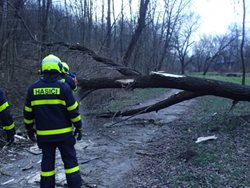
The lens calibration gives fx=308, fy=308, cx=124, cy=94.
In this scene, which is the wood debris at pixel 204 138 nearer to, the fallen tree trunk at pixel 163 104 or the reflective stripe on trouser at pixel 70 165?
the fallen tree trunk at pixel 163 104

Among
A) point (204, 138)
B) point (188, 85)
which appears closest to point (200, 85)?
point (188, 85)

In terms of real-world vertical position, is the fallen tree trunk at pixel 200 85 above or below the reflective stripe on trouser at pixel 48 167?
above

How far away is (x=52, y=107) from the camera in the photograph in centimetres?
405

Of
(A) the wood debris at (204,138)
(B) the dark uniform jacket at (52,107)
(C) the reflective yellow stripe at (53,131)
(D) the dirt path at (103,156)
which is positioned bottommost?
(D) the dirt path at (103,156)

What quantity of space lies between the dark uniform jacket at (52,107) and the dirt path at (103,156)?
3.53 ft

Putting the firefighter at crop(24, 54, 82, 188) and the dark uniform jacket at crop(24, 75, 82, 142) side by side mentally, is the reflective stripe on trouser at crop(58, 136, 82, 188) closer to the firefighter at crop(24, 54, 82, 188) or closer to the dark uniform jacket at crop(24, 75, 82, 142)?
the firefighter at crop(24, 54, 82, 188)

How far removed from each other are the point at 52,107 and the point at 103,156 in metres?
2.45

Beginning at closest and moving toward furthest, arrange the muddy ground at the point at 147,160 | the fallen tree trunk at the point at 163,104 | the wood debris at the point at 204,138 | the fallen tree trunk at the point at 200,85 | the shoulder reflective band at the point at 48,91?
1. the shoulder reflective band at the point at 48,91
2. the muddy ground at the point at 147,160
3. the wood debris at the point at 204,138
4. the fallen tree trunk at the point at 200,85
5. the fallen tree trunk at the point at 163,104

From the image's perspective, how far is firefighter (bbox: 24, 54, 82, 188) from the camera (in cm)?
400

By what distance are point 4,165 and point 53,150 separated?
2.09 m

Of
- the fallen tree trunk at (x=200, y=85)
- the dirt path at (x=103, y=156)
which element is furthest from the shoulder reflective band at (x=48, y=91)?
the fallen tree trunk at (x=200, y=85)

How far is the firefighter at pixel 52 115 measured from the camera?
400 cm

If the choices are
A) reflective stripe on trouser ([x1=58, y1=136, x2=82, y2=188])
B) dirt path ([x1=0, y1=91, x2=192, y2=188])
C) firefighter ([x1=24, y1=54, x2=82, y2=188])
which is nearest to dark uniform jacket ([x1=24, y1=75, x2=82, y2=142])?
firefighter ([x1=24, y1=54, x2=82, y2=188])

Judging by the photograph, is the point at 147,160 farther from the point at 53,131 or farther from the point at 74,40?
the point at 74,40
